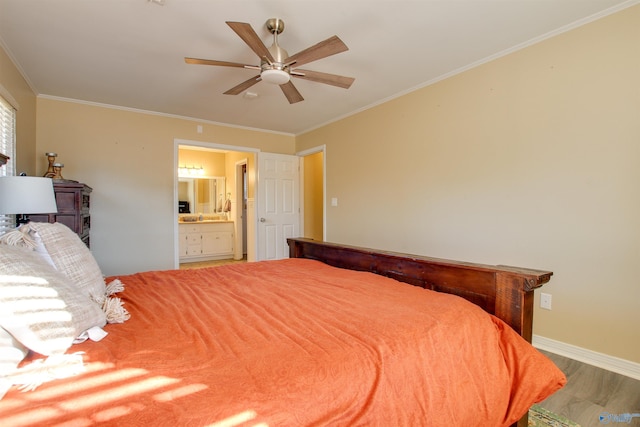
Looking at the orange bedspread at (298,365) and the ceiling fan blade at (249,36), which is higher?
the ceiling fan blade at (249,36)

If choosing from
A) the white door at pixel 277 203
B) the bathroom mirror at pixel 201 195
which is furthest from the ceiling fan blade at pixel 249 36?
the bathroom mirror at pixel 201 195

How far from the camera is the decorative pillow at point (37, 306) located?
805mm

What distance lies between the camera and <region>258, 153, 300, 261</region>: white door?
511cm

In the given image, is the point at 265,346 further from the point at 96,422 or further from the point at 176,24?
the point at 176,24

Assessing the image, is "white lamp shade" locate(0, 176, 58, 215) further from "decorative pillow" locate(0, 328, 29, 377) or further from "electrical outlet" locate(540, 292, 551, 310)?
"electrical outlet" locate(540, 292, 551, 310)

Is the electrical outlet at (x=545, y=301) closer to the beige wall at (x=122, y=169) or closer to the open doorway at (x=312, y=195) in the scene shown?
the open doorway at (x=312, y=195)

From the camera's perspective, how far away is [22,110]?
3.06 meters

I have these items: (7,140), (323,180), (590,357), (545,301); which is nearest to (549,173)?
(545,301)

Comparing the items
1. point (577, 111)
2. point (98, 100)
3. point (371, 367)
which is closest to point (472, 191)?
point (577, 111)

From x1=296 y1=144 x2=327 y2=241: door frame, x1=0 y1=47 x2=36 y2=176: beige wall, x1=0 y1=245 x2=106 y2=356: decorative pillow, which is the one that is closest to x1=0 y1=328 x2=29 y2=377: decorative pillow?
x1=0 y1=245 x2=106 y2=356: decorative pillow

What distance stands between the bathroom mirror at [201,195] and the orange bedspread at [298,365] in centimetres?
580

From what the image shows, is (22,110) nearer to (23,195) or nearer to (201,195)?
(23,195)

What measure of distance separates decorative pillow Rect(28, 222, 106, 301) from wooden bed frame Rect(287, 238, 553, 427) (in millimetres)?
1586

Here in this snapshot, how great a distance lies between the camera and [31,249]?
3.81 feet
